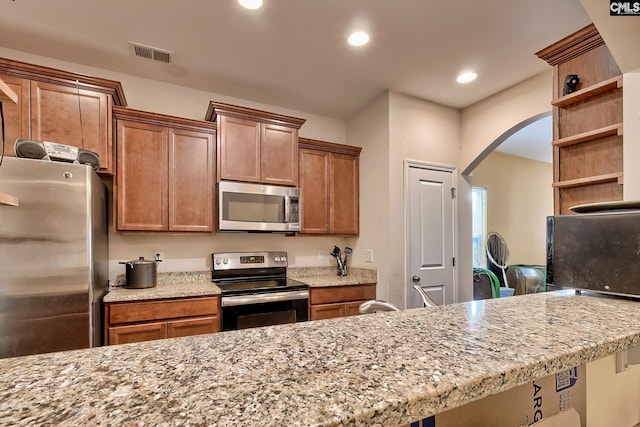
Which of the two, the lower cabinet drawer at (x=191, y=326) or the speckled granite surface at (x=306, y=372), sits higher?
the speckled granite surface at (x=306, y=372)

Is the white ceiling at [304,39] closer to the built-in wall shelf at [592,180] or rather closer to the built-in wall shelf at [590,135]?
the built-in wall shelf at [590,135]

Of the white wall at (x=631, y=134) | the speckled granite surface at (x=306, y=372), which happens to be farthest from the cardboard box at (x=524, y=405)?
the white wall at (x=631, y=134)

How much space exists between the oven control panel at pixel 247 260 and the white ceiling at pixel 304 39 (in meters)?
1.61

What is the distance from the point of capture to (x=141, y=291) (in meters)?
2.44

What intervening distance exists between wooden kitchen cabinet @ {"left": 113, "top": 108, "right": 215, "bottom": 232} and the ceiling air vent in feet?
1.42

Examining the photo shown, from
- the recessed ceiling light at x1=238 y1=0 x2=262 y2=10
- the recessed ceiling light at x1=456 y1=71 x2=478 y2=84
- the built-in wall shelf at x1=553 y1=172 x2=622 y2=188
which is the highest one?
the recessed ceiling light at x1=238 y1=0 x2=262 y2=10

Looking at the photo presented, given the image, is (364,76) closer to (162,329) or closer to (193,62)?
(193,62)

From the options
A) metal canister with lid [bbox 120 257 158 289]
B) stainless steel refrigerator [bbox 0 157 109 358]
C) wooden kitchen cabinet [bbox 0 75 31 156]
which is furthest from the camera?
metal canister with lid [bbox 120 257 158 289]

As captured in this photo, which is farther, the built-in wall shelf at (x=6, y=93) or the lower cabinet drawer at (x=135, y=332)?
the lower cabinet drawer at (x=135, y=332)

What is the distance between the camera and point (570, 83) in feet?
6.33

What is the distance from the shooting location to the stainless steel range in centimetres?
254

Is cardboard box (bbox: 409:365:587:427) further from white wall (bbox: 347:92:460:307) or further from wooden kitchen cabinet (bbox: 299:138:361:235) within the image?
wooden kitchen cabinet (bbox: 299:138:361:235)

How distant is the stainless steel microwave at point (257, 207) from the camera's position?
108 inches

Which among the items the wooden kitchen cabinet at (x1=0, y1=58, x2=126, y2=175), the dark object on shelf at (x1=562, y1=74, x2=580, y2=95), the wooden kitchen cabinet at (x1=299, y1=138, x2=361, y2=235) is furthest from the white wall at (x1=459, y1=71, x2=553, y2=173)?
the wooden kitchen cabinet at (x1=0, y1=58, x2=126, y2=175)
